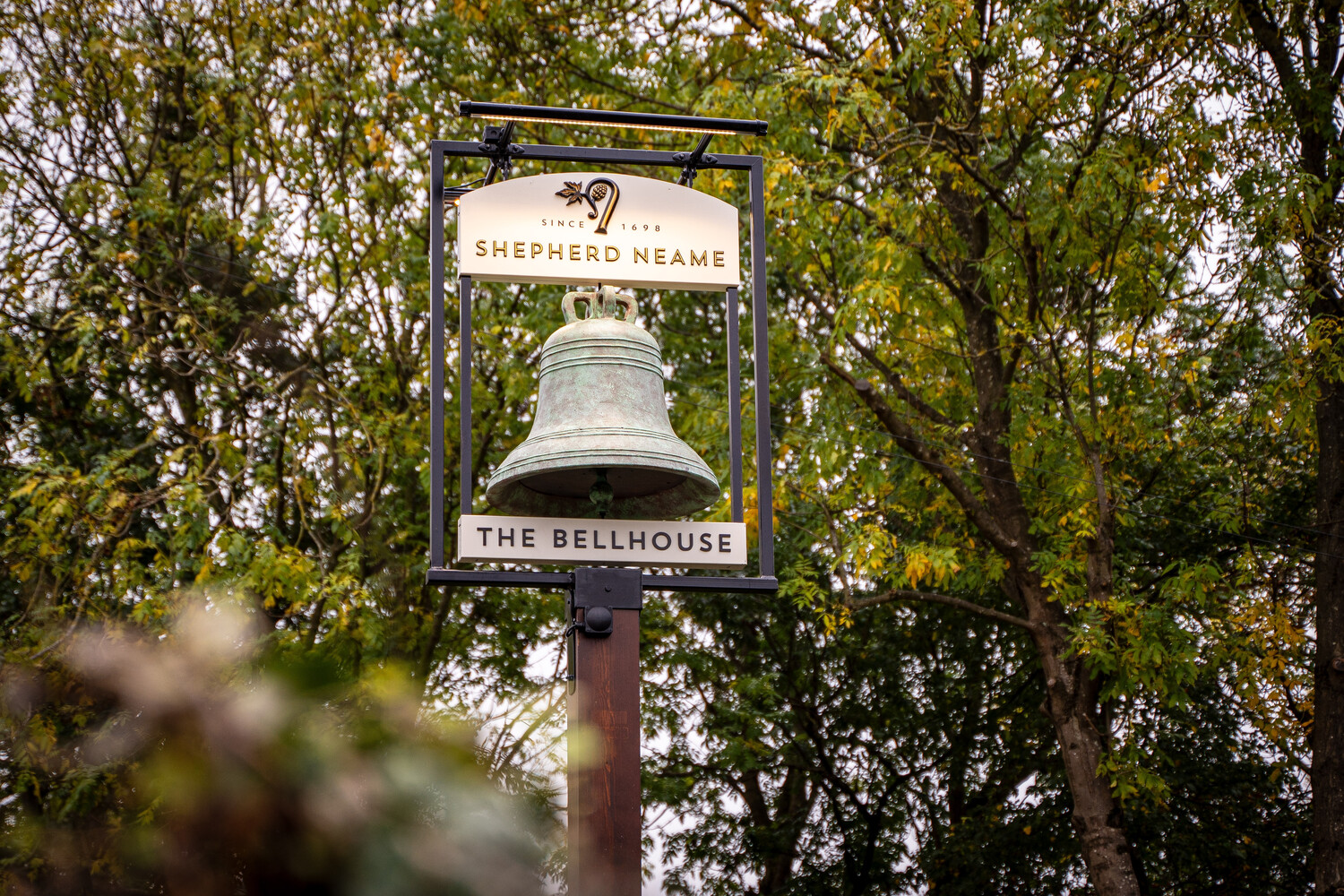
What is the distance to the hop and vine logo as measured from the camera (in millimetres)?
4631

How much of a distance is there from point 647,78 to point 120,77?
4530 millimetres

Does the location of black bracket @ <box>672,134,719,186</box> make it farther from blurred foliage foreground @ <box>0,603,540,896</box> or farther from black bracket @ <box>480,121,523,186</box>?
blurred foliage foreground @ <box>0,603,540,896</box>

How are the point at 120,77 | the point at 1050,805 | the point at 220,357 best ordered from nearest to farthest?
1. the point at 220,357
2. the point at 120,77
3. the point at 1050,805

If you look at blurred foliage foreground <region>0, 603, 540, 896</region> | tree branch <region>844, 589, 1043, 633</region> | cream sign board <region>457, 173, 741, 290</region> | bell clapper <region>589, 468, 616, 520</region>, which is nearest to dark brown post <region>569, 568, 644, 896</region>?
bell clapper <region>589, 468, 616, 520</region>

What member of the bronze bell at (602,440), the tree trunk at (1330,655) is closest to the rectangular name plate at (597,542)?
the bronze bell at (602,440)

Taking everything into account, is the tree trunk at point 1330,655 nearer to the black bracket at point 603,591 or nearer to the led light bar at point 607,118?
the led light bar at point 607,118

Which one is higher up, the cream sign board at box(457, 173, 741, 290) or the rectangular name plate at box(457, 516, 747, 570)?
the cream sign board at box(457, 173, 741, 290)

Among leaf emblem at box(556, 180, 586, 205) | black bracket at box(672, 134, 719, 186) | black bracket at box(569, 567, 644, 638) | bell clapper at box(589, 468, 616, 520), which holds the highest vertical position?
black bracket at box(672, 134, 719, 186)

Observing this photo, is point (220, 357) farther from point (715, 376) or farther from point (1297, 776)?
point (1297, 776)

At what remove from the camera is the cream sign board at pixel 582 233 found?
4582 mm

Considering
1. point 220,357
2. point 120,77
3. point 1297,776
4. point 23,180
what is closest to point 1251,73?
point 1297,776

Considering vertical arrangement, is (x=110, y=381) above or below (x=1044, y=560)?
above

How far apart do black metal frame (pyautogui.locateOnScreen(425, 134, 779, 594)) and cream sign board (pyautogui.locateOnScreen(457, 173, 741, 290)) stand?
114 mm

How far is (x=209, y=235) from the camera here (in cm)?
1111
